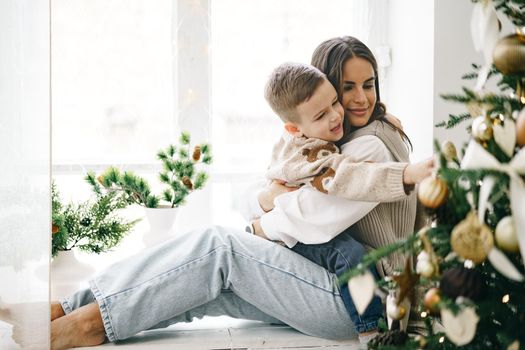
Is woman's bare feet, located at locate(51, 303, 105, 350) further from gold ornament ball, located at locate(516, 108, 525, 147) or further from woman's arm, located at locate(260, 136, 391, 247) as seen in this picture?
gold ornament ball, located at locate(516, 108, 525, 147)

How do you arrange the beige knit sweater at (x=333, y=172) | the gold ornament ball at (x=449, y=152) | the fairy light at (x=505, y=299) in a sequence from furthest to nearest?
the beige knit sweater at (x=333, y=172), the gold ornament ball at (x=449, y=152), the fairy light at (x=505, y=299)

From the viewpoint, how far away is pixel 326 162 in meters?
1.52

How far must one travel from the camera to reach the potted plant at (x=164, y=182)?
2.03 m

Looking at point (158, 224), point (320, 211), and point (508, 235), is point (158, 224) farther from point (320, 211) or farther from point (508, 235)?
point (508, 235)

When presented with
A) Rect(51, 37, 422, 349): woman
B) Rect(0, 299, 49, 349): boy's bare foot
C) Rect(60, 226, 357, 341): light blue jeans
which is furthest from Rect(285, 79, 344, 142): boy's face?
Rect(0, 299, 49, 349): boy's bare foot

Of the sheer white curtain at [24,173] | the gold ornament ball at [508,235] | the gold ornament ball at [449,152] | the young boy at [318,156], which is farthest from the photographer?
the young boy at [318,156]

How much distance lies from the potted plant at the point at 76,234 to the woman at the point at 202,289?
25 cm

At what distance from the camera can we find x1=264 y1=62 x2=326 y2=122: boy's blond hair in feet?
5.16

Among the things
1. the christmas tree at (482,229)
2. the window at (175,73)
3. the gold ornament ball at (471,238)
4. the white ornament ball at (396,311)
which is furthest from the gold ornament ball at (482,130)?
the window at (175,73)

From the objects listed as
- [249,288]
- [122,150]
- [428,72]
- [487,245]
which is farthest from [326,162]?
[122,150]

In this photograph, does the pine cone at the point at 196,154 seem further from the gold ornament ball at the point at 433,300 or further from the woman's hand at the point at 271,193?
the gold ornament ball at the point at 433,300

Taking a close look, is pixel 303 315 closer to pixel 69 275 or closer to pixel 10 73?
pixel 69 275

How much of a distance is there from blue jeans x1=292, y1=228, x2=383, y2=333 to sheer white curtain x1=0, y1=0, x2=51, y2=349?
641 mm

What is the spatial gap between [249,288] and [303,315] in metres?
0.15
